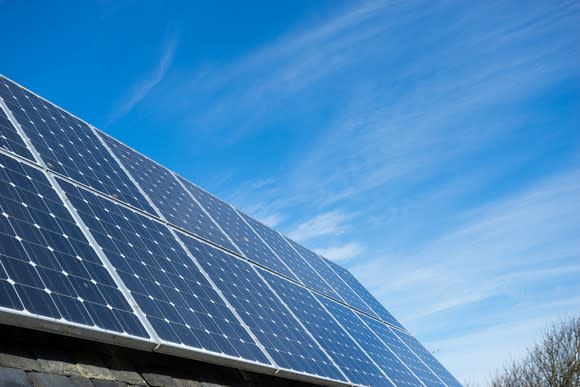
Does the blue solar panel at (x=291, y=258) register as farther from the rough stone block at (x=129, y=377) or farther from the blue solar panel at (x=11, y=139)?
the rough stone block at (x=129, y=377)

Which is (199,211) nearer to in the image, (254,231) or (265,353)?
(254,231)

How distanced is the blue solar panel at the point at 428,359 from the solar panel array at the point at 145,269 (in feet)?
12.3

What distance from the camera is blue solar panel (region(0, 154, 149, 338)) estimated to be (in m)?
7.65

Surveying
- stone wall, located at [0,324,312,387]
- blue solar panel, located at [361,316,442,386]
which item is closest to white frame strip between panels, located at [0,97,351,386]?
stone wall, located at [0,324,312,387]

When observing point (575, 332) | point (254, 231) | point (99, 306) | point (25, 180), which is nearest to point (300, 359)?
point (99, 306)

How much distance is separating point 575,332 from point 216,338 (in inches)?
1603

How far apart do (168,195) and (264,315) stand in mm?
5037

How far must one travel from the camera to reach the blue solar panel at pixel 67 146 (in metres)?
12.6

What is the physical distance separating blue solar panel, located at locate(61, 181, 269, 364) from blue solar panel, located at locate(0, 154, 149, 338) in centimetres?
60

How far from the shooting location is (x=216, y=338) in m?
10.9

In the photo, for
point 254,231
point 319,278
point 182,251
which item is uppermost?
point 254,231

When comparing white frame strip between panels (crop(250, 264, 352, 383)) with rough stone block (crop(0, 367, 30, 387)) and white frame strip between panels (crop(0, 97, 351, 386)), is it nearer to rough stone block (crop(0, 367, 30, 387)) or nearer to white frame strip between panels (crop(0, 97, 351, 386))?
white frame strip between panels (crop(0, 97, 351, 386))

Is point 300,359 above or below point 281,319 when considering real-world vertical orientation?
below

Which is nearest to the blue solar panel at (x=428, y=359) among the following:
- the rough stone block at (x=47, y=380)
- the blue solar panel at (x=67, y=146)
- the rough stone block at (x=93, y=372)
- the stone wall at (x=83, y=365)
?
the blue solar panel at (x=67, y=146)
